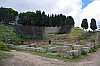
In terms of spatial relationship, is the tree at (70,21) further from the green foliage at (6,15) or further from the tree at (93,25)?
the green foliage at (6,15)

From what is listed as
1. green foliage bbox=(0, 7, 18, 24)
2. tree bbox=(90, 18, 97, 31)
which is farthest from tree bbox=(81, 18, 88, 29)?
green foliage bbox=(0, 7, 18, 24)

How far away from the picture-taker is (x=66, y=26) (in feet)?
293

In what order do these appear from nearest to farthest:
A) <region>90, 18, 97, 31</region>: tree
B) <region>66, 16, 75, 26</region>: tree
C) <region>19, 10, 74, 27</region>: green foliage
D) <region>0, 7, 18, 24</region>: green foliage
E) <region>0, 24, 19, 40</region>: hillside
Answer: <region>0, 24, 19, 40</region>: hillside < <region>90, 18, 97, 31</region>: tree < <region>19, 10, 74, 27</region>: green foliage < <region>0, 7, 18, 24</region>: green foliage < <region>66, 16, 75, 26</region>: tree

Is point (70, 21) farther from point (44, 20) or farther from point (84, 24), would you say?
point (44, 20)

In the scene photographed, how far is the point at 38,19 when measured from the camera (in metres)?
89.2

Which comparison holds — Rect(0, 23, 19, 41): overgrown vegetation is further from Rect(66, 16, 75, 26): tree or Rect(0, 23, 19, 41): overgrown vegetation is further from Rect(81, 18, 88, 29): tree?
Rect(81, 18, 88, 29): tree

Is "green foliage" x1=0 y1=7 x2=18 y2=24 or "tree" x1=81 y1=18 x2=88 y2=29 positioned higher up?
"green foliage" x1=0 y1=7 x2=18 y2=24

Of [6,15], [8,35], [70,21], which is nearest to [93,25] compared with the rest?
[70,21]

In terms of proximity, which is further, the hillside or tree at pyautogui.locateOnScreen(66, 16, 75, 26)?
tree at pyautogui.locateOnScreen(66, 16, 75, 26)

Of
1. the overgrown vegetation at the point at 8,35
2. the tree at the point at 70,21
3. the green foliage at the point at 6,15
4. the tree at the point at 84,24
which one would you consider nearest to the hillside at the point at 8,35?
the overgrown vegetation at the point at 8,35

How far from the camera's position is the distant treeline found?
294ft

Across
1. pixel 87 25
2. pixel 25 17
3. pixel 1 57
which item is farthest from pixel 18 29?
pixel 1 57

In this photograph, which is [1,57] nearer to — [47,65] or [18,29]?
[47,65]

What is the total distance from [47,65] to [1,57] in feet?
13.4
